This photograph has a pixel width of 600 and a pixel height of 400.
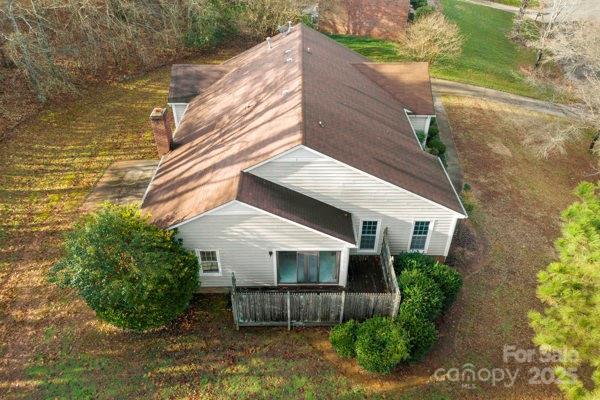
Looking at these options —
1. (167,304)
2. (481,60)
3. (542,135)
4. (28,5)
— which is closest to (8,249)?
(167,304)

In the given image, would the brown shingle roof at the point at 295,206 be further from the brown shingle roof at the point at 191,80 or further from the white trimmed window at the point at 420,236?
the brown shingle roof at the point at 191,80

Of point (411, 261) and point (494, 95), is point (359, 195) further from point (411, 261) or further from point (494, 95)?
point (494, 95)

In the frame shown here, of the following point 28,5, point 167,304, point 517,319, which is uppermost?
point 28,5

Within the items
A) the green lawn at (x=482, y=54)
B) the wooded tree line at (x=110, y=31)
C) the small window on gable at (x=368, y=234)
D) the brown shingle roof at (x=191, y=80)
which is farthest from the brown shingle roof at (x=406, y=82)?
the wooded tree line at (x=110, y=31)

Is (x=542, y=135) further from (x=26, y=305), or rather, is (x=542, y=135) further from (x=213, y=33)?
(x=26, y=305)

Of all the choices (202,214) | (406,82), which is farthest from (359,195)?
(406,82)

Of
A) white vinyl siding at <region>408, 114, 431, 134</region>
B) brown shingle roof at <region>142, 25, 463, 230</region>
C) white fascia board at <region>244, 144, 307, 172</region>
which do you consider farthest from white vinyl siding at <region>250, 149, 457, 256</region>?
white vinyl siding at <region>408, 114, 431, 134</region>
